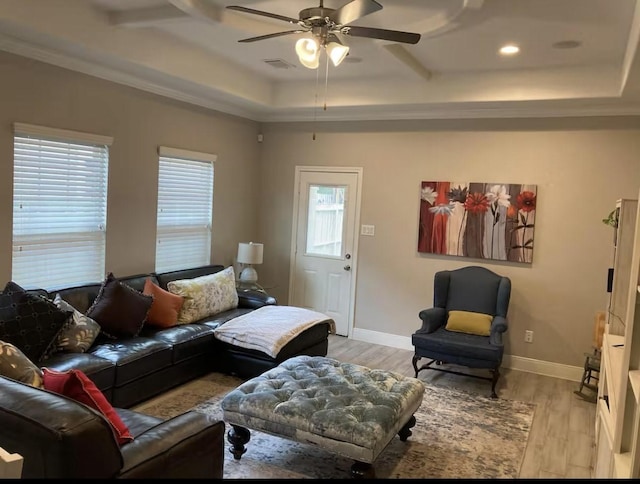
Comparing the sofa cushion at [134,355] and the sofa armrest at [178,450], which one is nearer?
the sofa armrest at [178,450]

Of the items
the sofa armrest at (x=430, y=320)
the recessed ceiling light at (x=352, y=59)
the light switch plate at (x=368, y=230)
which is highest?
the recessed ceiling light at (x=352, y=59)

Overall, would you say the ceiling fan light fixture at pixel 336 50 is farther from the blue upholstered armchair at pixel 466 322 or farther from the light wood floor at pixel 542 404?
the light wood floor at pixel 542 404

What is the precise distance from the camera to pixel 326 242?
251 inches

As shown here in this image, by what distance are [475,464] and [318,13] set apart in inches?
113

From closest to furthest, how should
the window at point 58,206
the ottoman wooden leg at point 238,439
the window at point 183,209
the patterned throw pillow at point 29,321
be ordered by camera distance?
the ottoman wooden leg at point 238,439 → the patterned throw pillow at point 29,321 → the window at point 58,206 → the window at point 183,209

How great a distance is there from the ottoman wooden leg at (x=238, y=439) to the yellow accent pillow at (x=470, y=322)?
2.49 m

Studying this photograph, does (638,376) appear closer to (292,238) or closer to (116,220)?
(116,220)

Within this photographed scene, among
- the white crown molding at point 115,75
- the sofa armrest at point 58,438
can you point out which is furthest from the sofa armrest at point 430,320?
the sofa armrest at point 58,438

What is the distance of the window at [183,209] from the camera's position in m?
5.34

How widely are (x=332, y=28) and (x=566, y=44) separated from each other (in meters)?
2.05

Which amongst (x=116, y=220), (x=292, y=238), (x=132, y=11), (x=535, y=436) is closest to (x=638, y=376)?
(x=535, y=436)

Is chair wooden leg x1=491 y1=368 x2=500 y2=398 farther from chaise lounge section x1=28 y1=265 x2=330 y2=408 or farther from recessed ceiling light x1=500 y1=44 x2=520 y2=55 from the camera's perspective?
recessed ceiling light x1=500 y1=44 x2=520 y2=55

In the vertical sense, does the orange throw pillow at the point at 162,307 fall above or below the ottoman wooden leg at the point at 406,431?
above

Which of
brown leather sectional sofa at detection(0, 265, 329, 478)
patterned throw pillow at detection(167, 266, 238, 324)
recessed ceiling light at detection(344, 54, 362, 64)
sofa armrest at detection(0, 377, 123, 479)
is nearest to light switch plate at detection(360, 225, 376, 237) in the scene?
patterned throw pillow at detection(167, 266, 238, 324)
